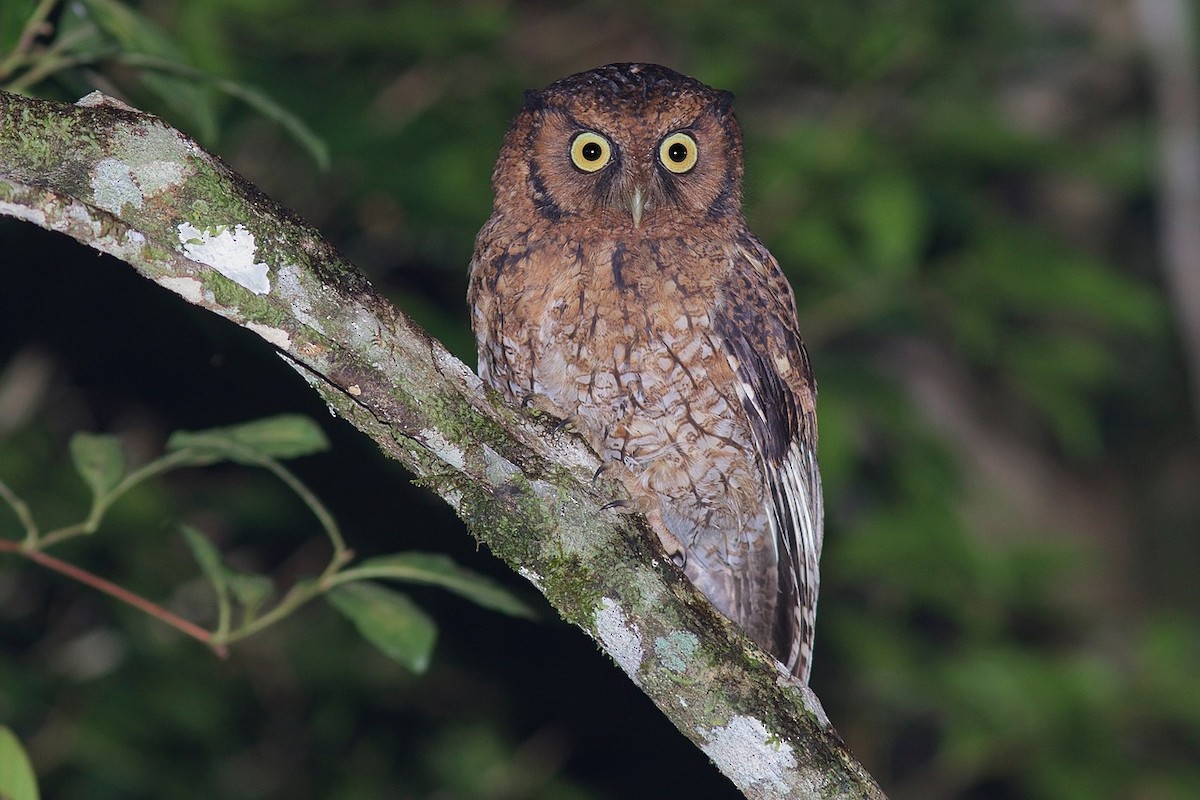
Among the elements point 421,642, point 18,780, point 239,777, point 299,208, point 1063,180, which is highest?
point 1063,180

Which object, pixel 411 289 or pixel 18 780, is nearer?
pixel 18 780

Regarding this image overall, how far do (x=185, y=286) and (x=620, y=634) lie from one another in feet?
2.88

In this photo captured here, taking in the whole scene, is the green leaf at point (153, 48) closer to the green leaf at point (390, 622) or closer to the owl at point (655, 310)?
the owl at point (655, 310)

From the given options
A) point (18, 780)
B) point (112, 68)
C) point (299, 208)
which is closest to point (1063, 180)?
point (299, 208)

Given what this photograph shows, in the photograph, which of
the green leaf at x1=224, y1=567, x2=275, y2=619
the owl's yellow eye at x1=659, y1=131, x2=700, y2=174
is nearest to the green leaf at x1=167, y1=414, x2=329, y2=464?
the green leaf at x1=224, y1=567, x2=275, y2=619

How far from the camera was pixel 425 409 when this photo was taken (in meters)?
1.82

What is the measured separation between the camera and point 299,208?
389cm

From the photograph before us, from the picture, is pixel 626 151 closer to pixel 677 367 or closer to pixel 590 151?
pixel 590 151

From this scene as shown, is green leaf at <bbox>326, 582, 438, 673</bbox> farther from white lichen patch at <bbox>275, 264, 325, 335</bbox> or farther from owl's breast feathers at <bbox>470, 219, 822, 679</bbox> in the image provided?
owl's breast feathers at <bbox>470, 219, 822, 679</bbox>

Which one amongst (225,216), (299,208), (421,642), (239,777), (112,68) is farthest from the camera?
(239,777)

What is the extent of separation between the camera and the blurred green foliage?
11.2ft

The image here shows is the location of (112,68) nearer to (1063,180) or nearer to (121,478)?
(121,478)

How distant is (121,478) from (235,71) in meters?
1.53

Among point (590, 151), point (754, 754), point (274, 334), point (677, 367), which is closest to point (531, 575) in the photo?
point (754, 754)
